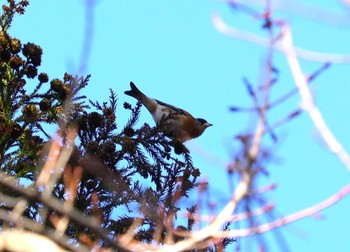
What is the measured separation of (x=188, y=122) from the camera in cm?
1066

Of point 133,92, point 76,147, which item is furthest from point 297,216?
point 133,92

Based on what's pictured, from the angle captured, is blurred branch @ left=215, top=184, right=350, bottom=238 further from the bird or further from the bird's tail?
the bird's tail

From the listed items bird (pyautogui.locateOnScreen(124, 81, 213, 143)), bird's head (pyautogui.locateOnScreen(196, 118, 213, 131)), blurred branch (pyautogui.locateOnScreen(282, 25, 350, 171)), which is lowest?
blurred branch (pyautogui.locateOnScreen(282, 25, 350, 171))

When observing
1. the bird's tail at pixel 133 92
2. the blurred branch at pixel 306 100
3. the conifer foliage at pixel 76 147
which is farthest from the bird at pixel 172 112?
the blurred branch at pixel 306 100

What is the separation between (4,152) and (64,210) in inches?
164

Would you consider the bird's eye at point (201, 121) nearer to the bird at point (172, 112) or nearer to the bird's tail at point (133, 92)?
the bird at point (172, 112)

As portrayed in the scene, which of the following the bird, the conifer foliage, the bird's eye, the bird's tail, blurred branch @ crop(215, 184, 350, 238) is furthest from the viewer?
the bird's eye

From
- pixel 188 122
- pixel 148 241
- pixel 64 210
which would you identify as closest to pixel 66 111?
pixel 64 210

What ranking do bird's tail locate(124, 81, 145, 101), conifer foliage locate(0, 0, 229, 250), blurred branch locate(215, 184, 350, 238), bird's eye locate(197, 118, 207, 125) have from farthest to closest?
bird's eye locate(197, 118, 207, 125)
bird's tail locate(124, 81, 145, 101)
conifer foliage locate(0, 0, 229, 250)
blurred branch locate(215, 184, 350, 238)

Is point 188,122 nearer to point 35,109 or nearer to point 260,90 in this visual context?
point 35,109

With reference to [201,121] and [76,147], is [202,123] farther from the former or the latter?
[76,147]

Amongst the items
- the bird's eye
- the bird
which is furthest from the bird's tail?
the bird's eye

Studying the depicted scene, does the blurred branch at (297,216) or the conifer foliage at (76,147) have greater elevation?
the conifer foliage at (76,147)

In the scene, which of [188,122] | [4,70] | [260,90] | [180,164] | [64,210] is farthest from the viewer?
[188,122]
